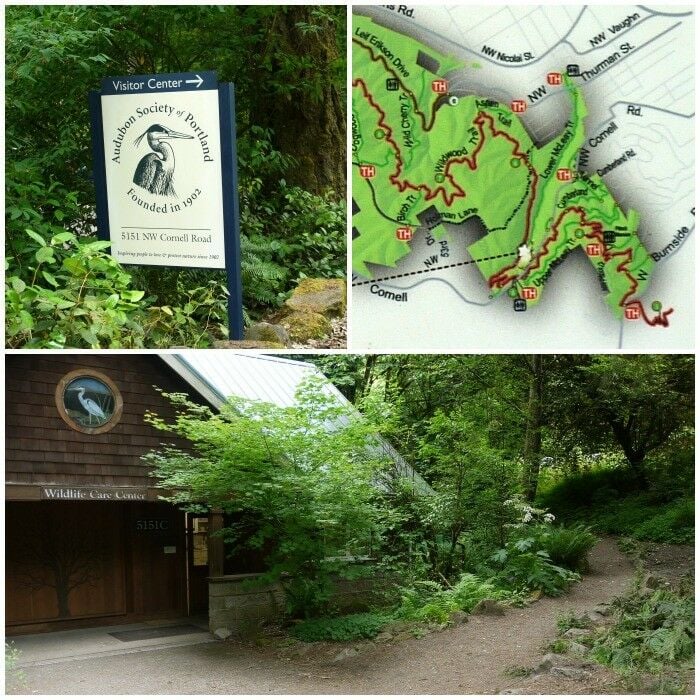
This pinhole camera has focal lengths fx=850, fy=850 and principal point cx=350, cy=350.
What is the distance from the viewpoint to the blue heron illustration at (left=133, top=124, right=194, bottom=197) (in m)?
5.77

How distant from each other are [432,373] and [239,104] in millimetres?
5451

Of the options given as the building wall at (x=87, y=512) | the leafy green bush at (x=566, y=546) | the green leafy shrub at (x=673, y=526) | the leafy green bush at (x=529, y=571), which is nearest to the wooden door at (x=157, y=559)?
the building wall at (x=87, y=512)

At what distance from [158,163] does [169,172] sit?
0.12 metres

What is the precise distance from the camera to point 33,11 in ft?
23.9

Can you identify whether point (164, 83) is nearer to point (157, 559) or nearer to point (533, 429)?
point (157, 559)

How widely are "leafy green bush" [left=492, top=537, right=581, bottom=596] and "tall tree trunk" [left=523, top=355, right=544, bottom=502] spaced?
1.68m

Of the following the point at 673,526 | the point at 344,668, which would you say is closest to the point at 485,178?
the point at 344,668

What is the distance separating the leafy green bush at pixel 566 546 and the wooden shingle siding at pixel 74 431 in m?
4.68

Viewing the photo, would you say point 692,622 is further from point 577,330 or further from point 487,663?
point 577,330

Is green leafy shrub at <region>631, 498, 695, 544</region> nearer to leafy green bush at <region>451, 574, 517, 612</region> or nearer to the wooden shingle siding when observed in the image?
leafy green bush at <region>451, 574, 517, 612</region>

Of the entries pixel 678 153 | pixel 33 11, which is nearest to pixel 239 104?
pixel 33 11

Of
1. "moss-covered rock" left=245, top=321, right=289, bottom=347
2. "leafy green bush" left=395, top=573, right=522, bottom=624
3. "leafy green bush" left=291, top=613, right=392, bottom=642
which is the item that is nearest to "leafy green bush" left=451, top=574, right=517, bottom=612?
"leafy green bush" left=395, top=573, right=522, bottom=624

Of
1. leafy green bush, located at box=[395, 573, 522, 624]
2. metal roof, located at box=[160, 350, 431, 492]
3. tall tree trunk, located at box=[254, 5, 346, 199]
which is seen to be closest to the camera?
leafy green bush, located at box=[395, 573, 522, 624]

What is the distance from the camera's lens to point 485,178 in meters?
5.05
